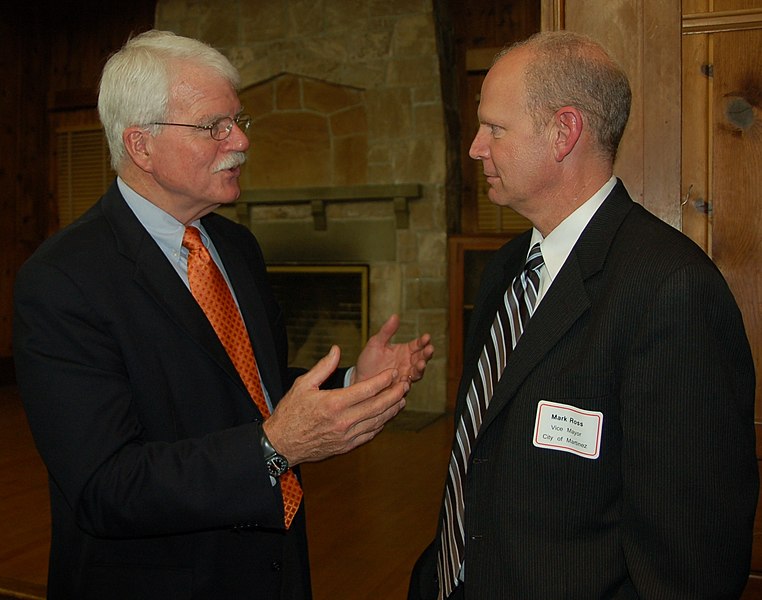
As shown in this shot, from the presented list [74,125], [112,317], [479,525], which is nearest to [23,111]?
[74,125]

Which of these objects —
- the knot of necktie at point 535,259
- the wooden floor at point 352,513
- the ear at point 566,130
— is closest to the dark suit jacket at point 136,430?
the knot of necktie at point 535,259

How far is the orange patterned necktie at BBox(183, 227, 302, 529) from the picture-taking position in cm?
160

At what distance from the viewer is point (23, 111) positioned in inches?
302

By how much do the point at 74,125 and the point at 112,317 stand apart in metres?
7.12

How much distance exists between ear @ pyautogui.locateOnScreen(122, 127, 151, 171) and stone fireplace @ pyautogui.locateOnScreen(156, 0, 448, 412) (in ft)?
14.3

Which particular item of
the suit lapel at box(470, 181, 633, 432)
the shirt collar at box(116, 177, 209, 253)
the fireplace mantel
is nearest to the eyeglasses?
the shirt collar at box(116, 177, 209, 253)

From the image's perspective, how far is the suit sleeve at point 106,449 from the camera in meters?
1.33

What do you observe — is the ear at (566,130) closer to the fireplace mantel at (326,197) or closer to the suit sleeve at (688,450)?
the suit sleeve at (688,450)

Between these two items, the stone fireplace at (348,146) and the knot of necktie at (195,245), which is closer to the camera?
the knot of necktie at (195,245)

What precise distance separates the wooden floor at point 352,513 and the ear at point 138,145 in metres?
1.90

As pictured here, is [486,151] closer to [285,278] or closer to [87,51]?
[285,278]

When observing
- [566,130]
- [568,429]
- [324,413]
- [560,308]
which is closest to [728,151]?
[566,130]

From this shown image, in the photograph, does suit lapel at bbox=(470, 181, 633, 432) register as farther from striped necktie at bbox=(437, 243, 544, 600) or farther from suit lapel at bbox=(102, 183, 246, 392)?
suit lapel at bbox=(102, 183, 246, 392)

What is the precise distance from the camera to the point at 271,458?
1.36 meters
